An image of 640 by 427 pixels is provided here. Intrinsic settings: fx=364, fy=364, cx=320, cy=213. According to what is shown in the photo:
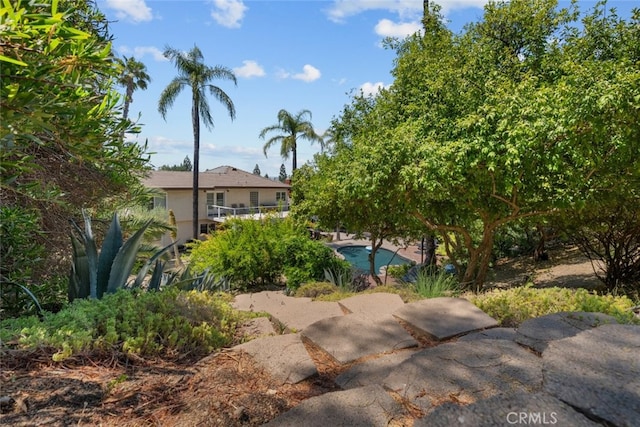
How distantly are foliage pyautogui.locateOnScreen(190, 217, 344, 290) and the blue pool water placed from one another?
12721mm

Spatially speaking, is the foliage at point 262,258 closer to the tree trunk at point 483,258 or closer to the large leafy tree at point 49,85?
the tree trunk at point 483,258

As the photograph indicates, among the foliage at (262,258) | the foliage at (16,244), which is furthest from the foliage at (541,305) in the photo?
the foliage at (262,258)

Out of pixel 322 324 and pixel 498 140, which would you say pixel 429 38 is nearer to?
pixel 498 140

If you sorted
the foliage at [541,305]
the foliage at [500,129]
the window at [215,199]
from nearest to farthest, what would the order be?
1. the foliage at [541,305]
2. the foliage at [500,129]
3. the window at [215,199]

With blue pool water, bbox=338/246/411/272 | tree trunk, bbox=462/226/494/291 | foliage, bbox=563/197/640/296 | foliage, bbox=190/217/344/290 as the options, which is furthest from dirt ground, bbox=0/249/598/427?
blue pool water, bbox=338/246/411/272

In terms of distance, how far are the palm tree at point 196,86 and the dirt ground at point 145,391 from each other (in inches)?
848

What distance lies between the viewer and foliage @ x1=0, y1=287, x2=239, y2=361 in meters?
2.14

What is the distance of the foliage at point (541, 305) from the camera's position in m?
3.25

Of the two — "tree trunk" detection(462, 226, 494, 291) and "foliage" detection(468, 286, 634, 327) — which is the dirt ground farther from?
"tree trunk" detection(462, 226, 494, 291)

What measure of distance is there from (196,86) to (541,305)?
22046mm

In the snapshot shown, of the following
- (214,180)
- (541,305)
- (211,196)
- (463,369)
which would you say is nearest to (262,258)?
(541,305)

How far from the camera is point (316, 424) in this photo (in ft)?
4.65

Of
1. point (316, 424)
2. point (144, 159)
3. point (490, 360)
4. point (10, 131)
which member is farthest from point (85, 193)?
point (490, 360)
